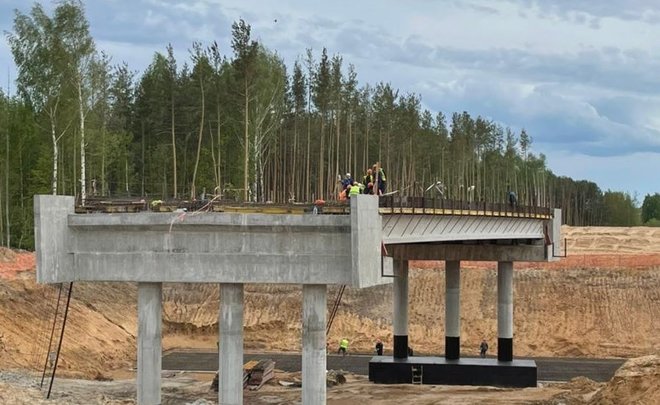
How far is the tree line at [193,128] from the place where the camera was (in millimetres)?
51094

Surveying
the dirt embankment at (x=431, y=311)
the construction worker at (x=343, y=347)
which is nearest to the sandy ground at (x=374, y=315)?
the dirt embankment at (x=431, y=311)

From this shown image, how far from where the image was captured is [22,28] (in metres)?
52.8

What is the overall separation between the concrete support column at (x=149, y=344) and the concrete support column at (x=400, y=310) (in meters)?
20.1

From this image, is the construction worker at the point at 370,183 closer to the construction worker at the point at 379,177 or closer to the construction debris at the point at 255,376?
the construction worker at the point at 379,177

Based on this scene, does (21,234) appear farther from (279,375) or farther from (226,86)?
(279,375)

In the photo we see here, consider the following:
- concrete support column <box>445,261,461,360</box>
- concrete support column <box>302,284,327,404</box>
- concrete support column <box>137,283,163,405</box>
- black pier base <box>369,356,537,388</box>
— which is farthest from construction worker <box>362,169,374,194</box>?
concrete support column <box>445,261,461,360</box>

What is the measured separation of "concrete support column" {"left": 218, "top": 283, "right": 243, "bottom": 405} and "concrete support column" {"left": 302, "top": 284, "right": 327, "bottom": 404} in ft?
5.79

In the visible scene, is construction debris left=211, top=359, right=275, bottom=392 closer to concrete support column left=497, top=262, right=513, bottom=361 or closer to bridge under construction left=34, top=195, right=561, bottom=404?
concrete support column left=497, top=262, right=513, bottom=361

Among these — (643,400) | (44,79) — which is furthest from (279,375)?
(44,79)

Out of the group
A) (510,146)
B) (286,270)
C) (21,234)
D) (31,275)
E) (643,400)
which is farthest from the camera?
(510,146)

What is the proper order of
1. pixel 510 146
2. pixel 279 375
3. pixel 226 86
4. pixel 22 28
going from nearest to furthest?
pixel 279 375 < pixel 22 28 < pixel 226 86 < pixel 510 146

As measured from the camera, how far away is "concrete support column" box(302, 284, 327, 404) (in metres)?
21.4

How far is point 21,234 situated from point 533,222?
133 feet

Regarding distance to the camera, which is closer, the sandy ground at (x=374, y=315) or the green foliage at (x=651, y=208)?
the sandy ground at (x=374, y=315)
